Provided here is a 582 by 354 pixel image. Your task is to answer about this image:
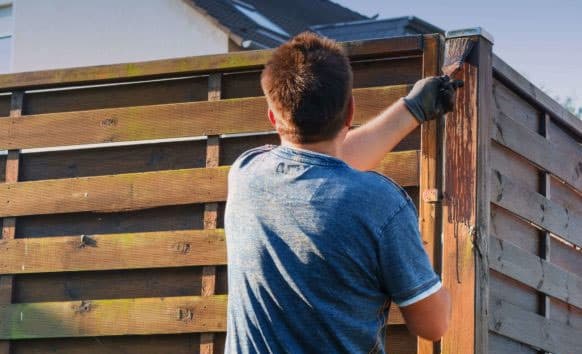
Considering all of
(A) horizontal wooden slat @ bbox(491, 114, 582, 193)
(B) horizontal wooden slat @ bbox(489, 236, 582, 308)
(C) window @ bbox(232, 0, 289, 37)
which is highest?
(C) window @ bbox(232, 0, 289, 37)

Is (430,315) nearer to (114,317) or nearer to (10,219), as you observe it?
(114,317)

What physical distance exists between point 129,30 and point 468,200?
47.0ft

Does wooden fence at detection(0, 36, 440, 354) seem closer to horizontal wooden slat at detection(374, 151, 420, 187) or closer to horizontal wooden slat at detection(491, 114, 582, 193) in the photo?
horizontal wooden slat at detection(374, 151, 420, 187)

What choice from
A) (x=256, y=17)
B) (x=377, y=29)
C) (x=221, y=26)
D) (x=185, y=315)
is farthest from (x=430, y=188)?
(x=256, y=17)

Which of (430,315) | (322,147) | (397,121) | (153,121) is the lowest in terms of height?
(430,315)

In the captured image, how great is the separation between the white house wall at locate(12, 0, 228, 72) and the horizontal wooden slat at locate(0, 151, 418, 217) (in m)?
12.6

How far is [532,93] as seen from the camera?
395 cm

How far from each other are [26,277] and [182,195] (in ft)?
2.56

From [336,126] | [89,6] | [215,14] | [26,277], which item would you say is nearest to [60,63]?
[89,6]

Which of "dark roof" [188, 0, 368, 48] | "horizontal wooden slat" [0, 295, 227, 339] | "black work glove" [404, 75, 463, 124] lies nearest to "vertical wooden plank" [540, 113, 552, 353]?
"black work glove" [404, 75, 463, 124]

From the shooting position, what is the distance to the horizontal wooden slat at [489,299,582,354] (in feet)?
11.7

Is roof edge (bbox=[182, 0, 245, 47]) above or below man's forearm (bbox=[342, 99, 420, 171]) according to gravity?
above

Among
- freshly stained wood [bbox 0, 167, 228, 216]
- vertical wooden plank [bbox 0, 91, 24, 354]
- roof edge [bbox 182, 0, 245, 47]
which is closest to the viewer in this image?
freshly stained wood [bbox 0, 167, 228, 216]

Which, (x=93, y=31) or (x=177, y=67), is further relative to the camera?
(x=93, y=31)
